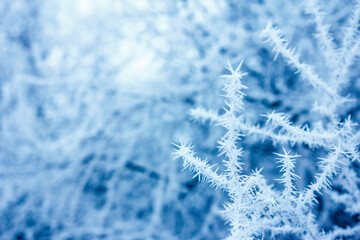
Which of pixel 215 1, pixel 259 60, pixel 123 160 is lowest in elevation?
pixel 123 160

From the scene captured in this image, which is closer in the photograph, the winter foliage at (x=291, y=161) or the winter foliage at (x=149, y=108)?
the winter foliage at (x=291, y=161)

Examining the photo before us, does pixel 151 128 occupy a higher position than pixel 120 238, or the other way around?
pixel 151 128

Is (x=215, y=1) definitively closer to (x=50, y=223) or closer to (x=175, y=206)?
(x=175, y=206)

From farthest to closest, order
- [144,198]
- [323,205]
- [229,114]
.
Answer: [144,198], [323,205], [229,114]

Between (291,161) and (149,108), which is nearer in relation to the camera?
(291,161)

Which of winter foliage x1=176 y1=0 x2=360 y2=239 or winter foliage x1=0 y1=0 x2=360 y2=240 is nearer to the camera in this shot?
winter foliage x1=176 y1=0 x2=360 y2=239

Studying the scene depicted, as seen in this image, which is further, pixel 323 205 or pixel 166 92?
pixel 166 92

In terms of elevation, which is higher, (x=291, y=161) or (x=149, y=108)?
(x=149, y=108)

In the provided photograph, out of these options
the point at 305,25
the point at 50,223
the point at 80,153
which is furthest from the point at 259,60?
the point at 50,223
